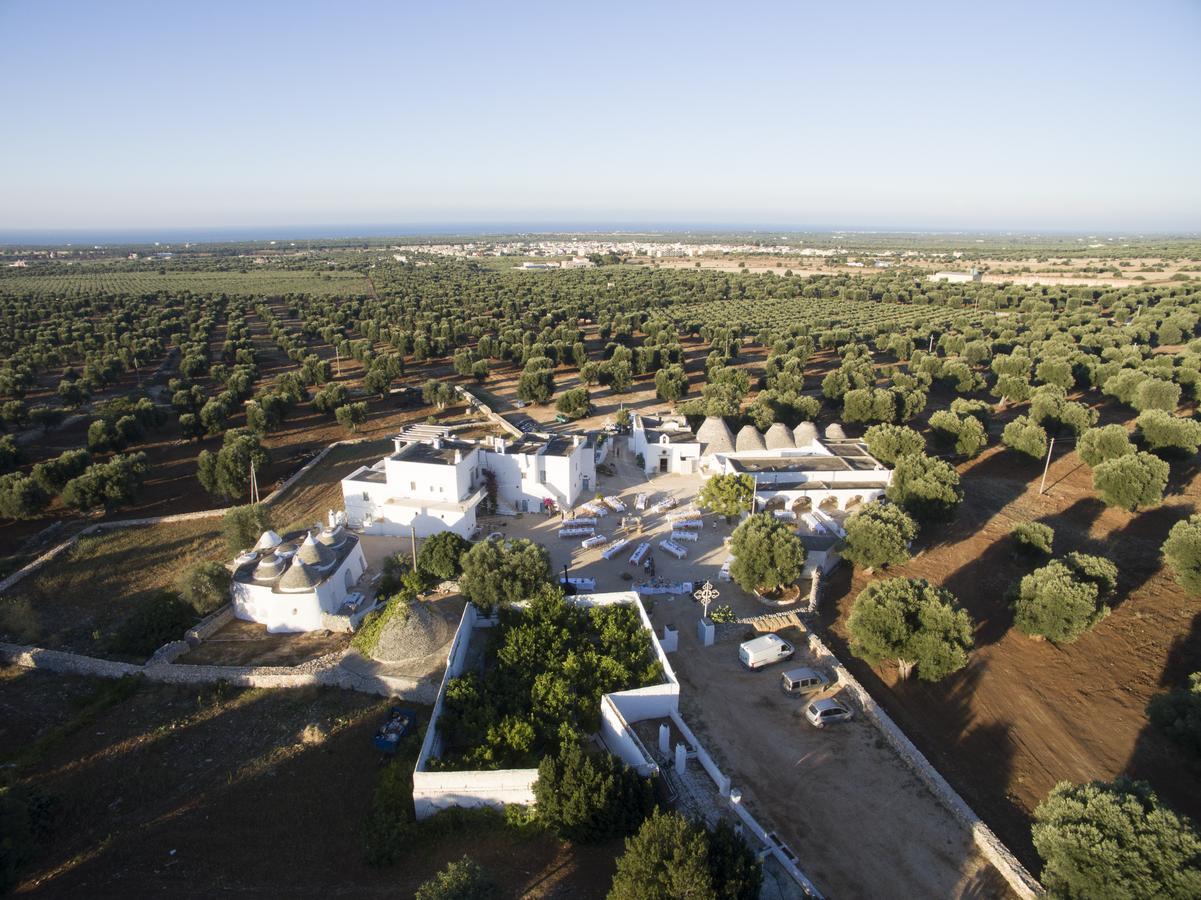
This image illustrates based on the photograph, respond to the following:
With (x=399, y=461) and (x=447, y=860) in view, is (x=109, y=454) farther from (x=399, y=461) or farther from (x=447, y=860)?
(x=447, y=860)

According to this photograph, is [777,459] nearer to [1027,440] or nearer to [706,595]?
[706,595]

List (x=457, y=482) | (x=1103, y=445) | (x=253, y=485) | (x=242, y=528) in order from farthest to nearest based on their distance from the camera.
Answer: (x=1103, y=445) → (x=253, y=485) → (x=457, y=482) → (x=242, y=528)

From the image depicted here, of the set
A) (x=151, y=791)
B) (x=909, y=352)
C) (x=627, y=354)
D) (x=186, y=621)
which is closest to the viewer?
(x=151, y=791)

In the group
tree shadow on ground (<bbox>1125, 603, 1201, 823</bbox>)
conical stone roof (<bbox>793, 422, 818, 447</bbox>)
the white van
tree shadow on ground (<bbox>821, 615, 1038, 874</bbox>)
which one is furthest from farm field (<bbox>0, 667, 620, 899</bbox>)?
conical stone roof (<bbox>793, 422, 818, 447</bbox>)

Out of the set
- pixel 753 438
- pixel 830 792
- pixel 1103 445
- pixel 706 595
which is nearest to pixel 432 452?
pixel 706 595

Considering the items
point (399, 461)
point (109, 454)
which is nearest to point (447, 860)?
point (399, 461)
